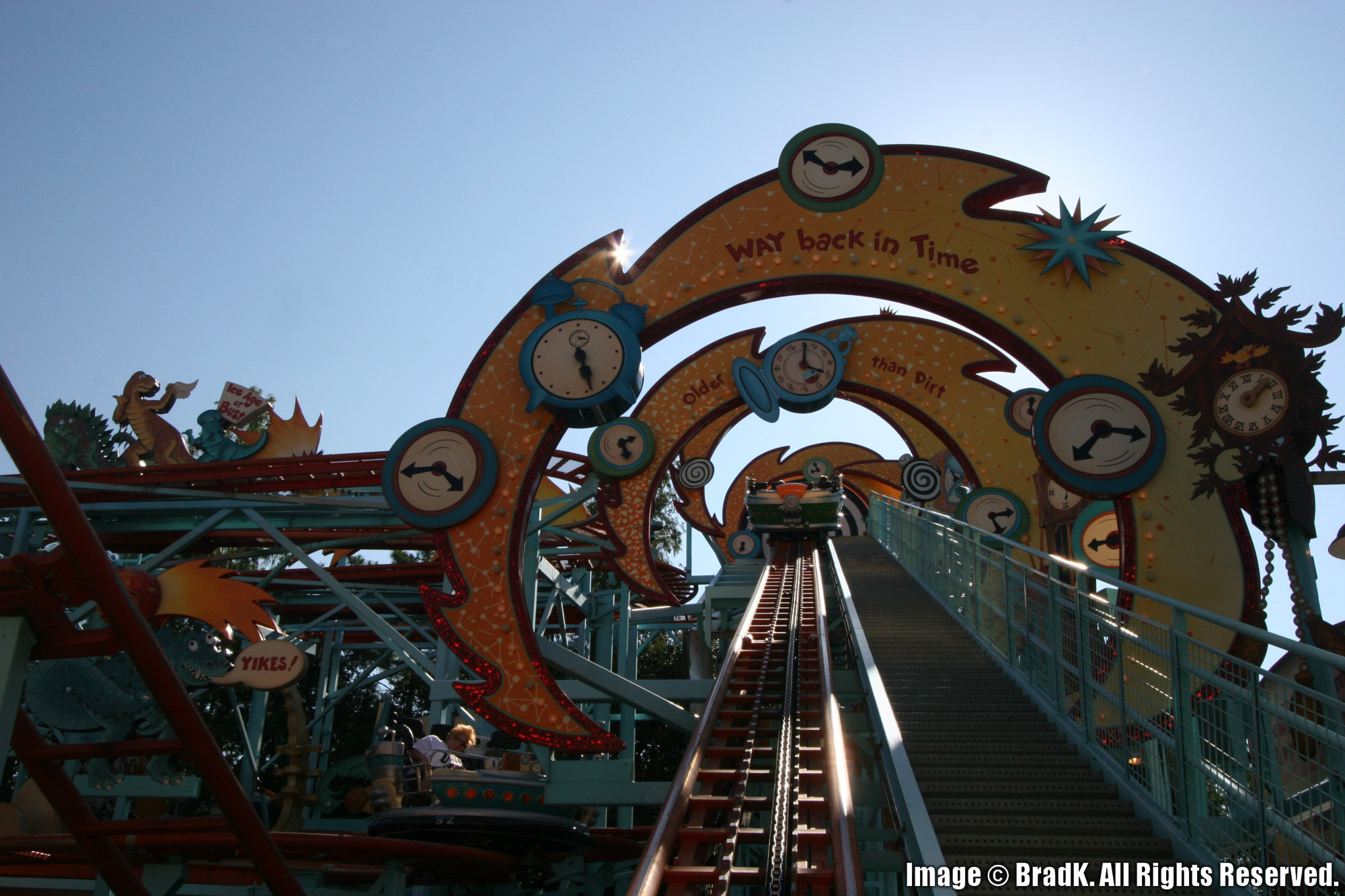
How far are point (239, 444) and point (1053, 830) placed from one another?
19857 millimetres

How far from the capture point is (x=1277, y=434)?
27.2ft

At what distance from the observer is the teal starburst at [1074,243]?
10.7m

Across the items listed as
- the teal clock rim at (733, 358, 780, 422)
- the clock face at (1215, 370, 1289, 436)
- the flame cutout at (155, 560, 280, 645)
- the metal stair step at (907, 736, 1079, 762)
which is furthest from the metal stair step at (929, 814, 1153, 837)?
the teal clock rim at (733, 358, 780, 422)

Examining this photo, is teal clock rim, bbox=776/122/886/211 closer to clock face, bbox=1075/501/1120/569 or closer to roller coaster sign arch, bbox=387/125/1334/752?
roller coaster sign arch, bbox=387/125/1334/752

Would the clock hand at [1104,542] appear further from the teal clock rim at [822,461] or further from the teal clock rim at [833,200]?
the teal clock rim at [822,461]

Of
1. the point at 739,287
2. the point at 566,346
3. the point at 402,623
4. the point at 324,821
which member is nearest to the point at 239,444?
the point at 402,623

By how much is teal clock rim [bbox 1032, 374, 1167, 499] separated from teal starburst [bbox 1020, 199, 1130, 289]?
125cm

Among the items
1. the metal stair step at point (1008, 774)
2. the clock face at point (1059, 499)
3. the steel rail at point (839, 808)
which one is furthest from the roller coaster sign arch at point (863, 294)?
A: the clock face at point (1059, 499)

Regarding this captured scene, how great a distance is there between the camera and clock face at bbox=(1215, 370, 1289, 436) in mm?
8375

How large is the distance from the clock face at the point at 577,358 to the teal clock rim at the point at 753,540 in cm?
1691

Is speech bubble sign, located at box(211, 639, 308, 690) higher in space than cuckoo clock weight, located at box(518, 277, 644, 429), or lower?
lower

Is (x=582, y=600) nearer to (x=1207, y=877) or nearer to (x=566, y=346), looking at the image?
(x=566, y=346)

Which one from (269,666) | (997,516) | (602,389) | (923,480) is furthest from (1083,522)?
(269,666)

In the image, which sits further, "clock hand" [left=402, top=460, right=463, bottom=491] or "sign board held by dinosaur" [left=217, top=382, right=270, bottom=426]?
"sign board held by dinosaur" [left=217, top=382, right=270, bottom=426]
